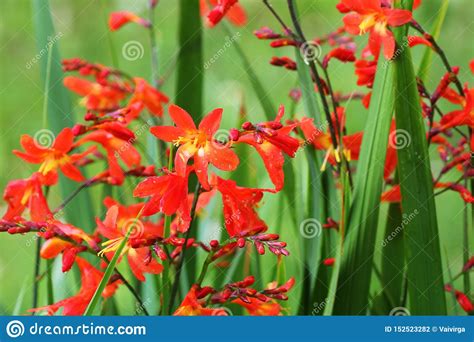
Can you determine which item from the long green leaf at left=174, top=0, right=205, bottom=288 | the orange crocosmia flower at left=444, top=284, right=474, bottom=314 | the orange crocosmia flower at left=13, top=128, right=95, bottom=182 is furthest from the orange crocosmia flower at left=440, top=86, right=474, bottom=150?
the orange crocosmia flower at left=13, top=128, right=95, bottom=182

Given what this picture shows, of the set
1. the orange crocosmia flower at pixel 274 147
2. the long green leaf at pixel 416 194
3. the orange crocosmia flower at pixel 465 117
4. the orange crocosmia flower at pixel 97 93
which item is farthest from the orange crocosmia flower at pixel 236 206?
the orange crocosmia flower at pixel 97 93

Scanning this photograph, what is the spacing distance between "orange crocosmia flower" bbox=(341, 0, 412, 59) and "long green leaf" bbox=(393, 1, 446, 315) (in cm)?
3

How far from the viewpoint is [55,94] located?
1.78 m

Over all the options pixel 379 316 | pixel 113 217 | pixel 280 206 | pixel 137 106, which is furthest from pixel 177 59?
pixel 379 316

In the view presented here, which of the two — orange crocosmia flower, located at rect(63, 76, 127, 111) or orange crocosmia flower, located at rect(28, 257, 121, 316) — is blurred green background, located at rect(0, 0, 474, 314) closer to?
orange crocosmia flower, located at rect(63, 76, 127, 111)

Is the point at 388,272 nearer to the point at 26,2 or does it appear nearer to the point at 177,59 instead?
the point at 177,59

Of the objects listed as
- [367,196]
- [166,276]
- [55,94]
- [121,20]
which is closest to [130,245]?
[166,276]

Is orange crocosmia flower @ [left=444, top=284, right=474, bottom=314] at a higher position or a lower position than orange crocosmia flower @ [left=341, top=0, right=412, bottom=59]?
lower

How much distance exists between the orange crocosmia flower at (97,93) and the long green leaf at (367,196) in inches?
27.2

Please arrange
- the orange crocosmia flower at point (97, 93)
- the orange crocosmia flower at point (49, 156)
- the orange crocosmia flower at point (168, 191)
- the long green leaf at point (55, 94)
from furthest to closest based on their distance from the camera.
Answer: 1. the orange crocosmia flower at point (97, 93)
2. the long green leaf at point (55, 94)
3. the orange crocosmia flower at point (49, 156)
4. the orange crocosmia flower at point (168, 191)

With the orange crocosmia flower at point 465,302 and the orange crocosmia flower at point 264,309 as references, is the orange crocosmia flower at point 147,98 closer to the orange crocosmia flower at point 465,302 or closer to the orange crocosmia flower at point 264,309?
the orange crocosmia flower at point 264,309

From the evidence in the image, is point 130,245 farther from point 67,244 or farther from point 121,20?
point 121,20

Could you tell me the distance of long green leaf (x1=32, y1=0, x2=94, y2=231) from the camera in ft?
5.82

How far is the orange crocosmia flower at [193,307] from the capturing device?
4.45 feet
